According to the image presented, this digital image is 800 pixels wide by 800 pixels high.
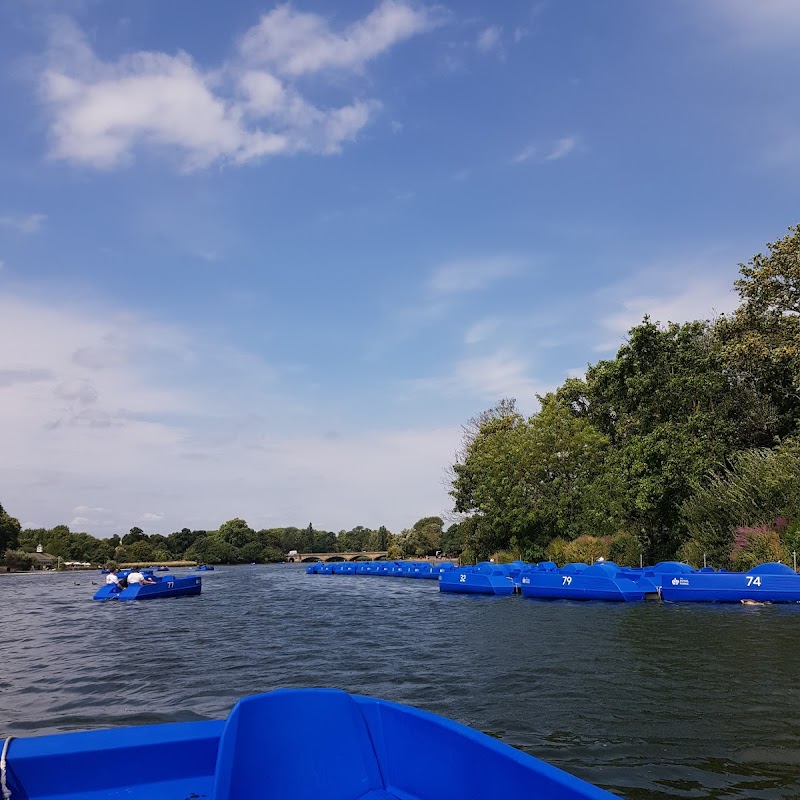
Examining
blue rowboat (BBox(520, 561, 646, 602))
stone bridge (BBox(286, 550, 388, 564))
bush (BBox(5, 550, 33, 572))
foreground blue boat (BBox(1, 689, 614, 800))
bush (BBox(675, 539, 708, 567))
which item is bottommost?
stone bridge (BBox(286, 550, 388, 564))

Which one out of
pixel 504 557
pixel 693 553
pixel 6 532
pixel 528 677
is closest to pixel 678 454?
pixel 693 553

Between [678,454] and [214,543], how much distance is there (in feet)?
430

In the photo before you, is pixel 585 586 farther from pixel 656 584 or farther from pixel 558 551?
pixel 558 551

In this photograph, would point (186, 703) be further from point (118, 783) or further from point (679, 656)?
point (679, 656)

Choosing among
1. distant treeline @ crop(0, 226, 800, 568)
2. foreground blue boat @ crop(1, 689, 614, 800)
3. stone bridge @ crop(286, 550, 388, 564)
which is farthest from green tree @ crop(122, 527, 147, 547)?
foreground blue boat @ crop(1, 689, 614, 800)

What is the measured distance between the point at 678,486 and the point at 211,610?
25084 millimetres

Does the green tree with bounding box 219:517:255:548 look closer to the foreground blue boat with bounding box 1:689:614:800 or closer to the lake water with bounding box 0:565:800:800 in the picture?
the lake water with bounding box 0:565:800:800

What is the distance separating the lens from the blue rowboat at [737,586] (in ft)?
68.5

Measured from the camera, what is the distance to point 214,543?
150m

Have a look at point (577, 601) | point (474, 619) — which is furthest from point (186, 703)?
point (577, 601)

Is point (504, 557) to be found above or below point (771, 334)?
below

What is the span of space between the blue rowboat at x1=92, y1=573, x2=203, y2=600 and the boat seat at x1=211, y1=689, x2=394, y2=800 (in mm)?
31922

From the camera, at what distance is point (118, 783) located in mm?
4195

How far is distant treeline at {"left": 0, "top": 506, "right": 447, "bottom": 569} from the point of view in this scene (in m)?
116
